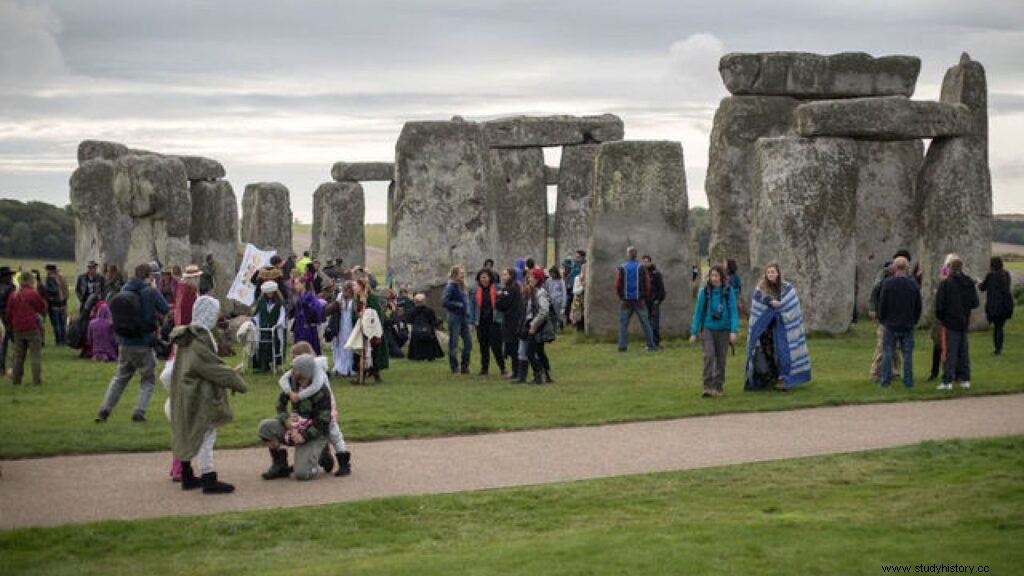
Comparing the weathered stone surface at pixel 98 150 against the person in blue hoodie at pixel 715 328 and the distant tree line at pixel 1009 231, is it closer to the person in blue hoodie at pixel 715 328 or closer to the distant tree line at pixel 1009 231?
the person in blue hoodie at pixel 715 328

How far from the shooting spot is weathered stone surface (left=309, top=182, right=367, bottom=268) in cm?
5000

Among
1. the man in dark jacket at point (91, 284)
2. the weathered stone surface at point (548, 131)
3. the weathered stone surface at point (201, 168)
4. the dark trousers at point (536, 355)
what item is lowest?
the dark trousers at point (536, 355)

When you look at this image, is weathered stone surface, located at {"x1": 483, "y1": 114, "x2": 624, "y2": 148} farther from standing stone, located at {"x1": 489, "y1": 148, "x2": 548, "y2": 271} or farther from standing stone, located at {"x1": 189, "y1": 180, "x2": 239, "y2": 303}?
standing stone, located at {"x1": 189, "y1": 180, "x2": 239, "y2": 303}

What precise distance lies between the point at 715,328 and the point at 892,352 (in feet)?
7.82

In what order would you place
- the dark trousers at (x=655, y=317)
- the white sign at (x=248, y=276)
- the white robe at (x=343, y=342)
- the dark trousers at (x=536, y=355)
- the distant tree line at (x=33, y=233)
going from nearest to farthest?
the dark trousers at (x=536, y=355)
the white robe at (x=343, y=342)
the white sign at (x=248, y=276)
the dark trousers at (x=655, y=317)
the distant tree line at (x=33, y=233)

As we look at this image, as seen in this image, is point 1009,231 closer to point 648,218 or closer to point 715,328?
point 648,218

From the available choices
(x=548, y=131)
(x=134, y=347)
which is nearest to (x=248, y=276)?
(x=134, y=347)

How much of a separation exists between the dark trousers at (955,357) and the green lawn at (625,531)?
504 centimetres

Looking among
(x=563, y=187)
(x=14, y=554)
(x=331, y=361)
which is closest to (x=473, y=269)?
(x=331, y=361)

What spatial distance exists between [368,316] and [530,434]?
5.33m

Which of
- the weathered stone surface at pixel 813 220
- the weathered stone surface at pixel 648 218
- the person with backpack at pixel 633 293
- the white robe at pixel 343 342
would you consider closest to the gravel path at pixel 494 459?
the white robe at pixel 343 342

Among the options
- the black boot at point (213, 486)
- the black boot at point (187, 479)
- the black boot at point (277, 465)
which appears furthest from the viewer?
the black boot at point (277, 465)

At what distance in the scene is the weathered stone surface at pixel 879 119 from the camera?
26.3 m

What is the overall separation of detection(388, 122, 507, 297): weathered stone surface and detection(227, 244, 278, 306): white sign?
4390 millimetres
